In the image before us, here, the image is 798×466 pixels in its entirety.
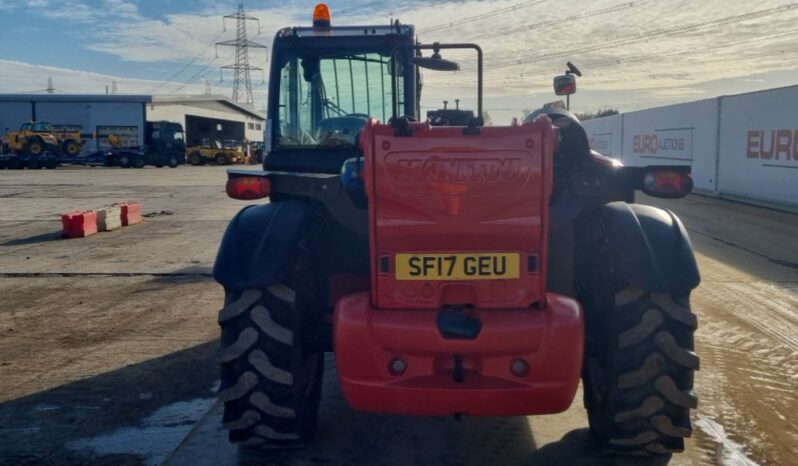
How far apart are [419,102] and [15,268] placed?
6.54 metres

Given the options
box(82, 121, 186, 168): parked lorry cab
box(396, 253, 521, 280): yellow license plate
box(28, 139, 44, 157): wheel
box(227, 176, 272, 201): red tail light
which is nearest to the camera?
box(396, 253, 521, 280): yellow license plate

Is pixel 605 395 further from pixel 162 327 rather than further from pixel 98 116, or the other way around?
pixel 98 116

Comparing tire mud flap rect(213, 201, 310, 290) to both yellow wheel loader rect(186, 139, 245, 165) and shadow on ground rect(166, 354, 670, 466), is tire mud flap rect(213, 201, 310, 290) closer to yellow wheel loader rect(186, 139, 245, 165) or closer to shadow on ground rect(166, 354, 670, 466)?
shadow on ground rect(166, 354, 670, 466)

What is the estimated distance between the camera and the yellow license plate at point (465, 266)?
3.36 metres

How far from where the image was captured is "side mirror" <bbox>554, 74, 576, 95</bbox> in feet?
21.4

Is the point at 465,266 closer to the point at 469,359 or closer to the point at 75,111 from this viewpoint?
the point at 469,359

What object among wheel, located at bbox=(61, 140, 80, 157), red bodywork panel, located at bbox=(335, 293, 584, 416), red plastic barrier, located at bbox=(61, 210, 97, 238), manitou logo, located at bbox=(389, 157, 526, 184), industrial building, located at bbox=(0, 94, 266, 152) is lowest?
red plastic barrier, located at bbox=(61, 210, 97, 238)

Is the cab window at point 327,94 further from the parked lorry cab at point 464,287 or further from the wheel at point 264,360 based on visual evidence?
the wheel at point 264,360

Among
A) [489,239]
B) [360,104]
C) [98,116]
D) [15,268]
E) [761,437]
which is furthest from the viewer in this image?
[98,116]

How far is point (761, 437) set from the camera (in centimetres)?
425

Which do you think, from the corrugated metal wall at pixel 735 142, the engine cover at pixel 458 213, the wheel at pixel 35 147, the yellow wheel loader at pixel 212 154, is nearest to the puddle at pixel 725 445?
the engine cover at pixel 458 213

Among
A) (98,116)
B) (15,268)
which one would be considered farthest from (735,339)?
(98,116)

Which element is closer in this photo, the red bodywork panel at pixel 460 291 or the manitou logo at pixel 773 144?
the red bodywork panel at pixel 460 291

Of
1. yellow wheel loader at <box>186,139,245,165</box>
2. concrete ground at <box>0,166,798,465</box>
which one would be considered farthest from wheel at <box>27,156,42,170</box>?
concrete ground at <box>0,166,798,465</box>
